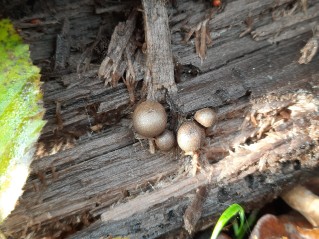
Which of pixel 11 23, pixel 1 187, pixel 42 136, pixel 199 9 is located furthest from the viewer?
pixel 199 9

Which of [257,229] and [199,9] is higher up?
[199,9]

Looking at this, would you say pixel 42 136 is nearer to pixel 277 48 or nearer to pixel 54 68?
pixel 54 68

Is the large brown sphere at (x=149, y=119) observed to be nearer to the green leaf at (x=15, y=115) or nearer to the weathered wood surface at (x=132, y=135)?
the weathered wood surface at (x=132, y=135)

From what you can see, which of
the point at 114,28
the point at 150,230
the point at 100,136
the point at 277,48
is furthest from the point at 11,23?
the point at 277,48

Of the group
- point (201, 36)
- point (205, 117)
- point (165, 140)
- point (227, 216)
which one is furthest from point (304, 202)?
point (201, 36)

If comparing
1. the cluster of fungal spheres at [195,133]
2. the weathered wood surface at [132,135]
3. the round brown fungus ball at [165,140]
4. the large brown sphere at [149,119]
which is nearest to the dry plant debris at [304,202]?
the weathered wood surface at [132,135]

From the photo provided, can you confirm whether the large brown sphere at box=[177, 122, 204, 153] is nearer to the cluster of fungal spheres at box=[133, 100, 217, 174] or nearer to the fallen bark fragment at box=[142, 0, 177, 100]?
the cluster of fungal spheres at box=[133, 100, 217, 174]
